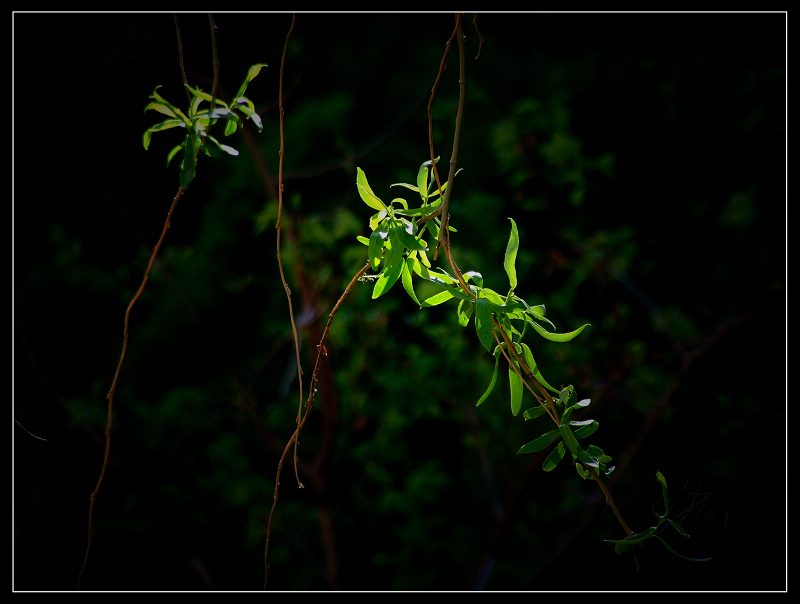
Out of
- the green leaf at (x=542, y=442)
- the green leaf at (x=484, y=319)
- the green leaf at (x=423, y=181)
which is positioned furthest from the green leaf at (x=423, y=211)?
the green leaf at (x=542, y=442)

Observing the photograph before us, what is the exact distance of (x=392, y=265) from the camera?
54 cm

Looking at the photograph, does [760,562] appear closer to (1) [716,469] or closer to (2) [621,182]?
(1) [716,469]

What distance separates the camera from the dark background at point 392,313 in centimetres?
153

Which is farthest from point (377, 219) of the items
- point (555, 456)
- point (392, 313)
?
point (392, 313)

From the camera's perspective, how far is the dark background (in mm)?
1528

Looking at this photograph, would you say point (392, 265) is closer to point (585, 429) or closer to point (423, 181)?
point (423, 181)

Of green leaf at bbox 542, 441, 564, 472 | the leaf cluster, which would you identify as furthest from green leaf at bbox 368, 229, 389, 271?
green leaf at bbox 542, 441, 564, 472

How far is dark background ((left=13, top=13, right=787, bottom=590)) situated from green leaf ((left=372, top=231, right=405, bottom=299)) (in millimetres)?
954

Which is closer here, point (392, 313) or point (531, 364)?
point (531, 364)

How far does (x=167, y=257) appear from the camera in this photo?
1.69 meters

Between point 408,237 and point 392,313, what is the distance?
1.18 metres

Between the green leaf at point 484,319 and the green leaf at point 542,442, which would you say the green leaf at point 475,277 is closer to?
the green leaf at point 484,319

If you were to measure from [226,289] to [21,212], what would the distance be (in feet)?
1.99

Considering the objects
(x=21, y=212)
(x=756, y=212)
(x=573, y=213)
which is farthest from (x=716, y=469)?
(x=21, y=212)
